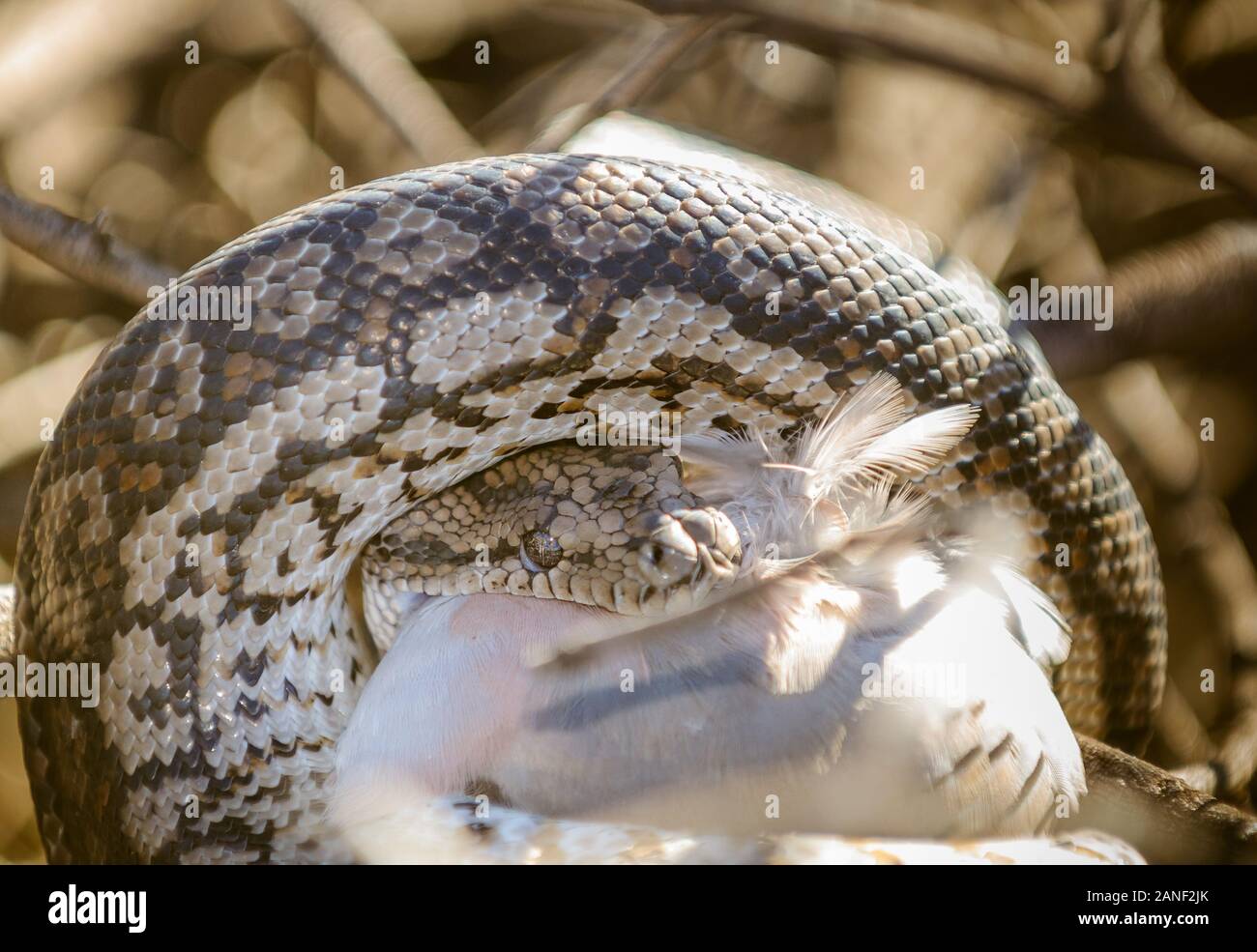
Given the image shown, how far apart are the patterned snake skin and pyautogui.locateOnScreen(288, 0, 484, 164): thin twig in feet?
3.93

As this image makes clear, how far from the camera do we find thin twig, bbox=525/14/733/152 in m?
2.33

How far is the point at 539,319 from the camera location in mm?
1493

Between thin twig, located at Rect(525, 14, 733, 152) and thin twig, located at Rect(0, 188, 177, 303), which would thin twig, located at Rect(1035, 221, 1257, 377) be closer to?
thin twig, located at Rect(525, 14, 733, 152)

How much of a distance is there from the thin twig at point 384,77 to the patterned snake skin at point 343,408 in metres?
1.20

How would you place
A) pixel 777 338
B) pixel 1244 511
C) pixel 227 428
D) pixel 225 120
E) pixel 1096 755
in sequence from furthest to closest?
pixel 225 120 → pixel 1244 511 → pixel 1096 755 → pixel 777 338 → pixel 227 428

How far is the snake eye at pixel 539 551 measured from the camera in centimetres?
153

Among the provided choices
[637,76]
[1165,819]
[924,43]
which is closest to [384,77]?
[637,76]

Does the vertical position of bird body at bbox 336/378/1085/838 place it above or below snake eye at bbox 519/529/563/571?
below

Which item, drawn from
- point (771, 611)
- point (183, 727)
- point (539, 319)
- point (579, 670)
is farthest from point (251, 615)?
point (771, 611)

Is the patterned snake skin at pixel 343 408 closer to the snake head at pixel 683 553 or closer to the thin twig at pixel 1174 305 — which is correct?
the snake head at pixel 683 553

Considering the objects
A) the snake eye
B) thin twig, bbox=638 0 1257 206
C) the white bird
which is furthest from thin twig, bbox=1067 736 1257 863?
thin twig, bbox=638 0 1257 206

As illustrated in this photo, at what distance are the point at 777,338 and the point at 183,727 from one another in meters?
1.08

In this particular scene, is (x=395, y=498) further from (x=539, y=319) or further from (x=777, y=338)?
(x=777, y=338)

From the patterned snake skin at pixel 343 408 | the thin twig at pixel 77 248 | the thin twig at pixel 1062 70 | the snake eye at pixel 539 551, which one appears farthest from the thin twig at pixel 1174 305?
the thin twig at pixel 77 248
